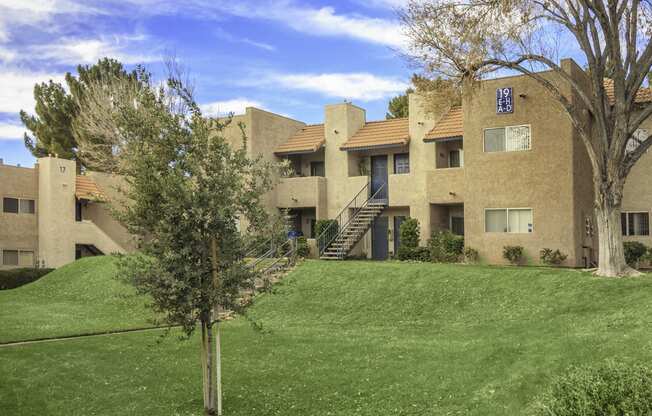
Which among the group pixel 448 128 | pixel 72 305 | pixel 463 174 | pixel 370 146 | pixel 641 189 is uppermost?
pixel 448 128

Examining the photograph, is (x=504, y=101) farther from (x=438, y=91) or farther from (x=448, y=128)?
(x=448, y=128)

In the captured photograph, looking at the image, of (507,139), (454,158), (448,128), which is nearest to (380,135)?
(454,158)

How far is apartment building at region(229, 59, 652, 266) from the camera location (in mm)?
27500

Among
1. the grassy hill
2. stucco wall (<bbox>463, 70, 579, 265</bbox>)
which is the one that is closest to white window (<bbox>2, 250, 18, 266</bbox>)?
the grassy hill

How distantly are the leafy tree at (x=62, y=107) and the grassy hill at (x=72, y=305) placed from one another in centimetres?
1842

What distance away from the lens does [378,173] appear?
38188mm

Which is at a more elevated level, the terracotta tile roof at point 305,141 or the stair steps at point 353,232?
the terracotta tile roof at point 305,141

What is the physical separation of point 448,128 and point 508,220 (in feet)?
23.5

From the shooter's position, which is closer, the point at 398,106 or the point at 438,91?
the point at 438,91

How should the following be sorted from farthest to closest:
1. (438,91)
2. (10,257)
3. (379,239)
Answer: (10,257), (379,239), (438,91)

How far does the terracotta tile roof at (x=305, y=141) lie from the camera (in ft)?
126

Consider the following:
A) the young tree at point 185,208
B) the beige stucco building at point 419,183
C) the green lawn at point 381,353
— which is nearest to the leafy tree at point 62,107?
the beige stucco building at point 419,183

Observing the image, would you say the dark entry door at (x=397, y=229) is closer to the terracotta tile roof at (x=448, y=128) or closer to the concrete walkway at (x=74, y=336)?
the terracotta tile roof at (x=448, y=128)

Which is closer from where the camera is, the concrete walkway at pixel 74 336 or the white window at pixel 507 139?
the concrete walkway at pixel 74 336
